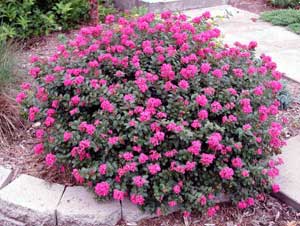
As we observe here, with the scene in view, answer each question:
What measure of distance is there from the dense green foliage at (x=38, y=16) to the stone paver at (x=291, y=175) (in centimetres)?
257

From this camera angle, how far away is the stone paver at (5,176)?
8.78 feet

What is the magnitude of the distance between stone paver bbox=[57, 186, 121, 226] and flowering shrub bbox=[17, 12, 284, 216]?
8 centimetres

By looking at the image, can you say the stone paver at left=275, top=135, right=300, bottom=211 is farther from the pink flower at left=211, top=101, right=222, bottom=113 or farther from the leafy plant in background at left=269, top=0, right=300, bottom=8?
the leafy plant in background at left=269, top=0, right=300, bottom=8

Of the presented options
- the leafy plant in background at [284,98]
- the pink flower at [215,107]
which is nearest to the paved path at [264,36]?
the leafy plant in background at [284,98]

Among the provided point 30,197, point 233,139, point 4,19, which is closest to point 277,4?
point 4,19

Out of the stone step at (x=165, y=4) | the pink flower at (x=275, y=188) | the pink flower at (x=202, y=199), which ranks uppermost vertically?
the stone step at (x=165, y=4)

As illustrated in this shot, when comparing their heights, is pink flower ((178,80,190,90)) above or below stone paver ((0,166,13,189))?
above

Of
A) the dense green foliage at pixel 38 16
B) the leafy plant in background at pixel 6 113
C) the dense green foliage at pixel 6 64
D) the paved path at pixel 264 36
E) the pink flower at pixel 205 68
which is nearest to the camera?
the pink flower at pixel 205 68

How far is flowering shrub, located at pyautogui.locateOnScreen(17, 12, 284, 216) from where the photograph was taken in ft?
7.73

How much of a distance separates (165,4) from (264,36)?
124 centimetres

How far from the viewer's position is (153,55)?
276cm

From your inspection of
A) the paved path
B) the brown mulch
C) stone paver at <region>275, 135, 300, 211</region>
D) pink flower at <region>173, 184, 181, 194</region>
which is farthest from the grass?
pink flower at <region>173, 184, 181, 194</region>

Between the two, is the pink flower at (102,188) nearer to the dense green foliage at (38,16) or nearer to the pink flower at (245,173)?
the pink flower at (245,173)

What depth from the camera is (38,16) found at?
468cm
